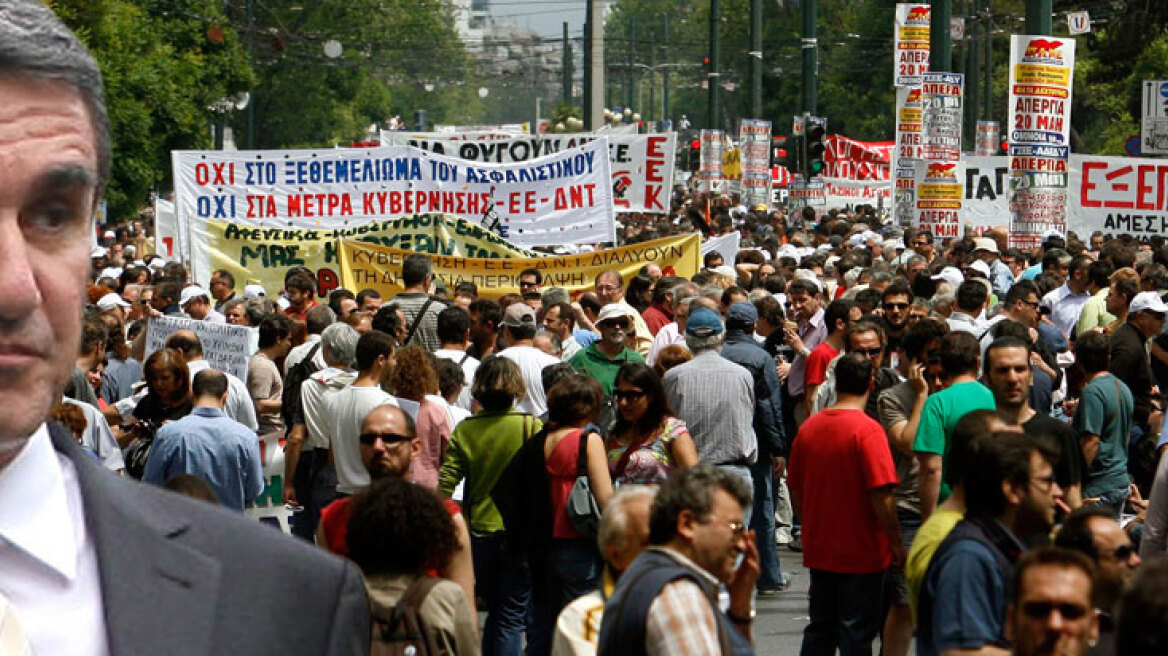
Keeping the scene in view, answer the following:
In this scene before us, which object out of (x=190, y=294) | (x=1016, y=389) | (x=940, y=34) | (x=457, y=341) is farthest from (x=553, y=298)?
(x=940, y=34)

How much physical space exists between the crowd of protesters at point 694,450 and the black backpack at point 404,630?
1.5 inches

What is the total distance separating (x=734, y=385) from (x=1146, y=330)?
303 centimetres

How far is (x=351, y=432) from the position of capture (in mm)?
7801

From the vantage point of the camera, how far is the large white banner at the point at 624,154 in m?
19.3

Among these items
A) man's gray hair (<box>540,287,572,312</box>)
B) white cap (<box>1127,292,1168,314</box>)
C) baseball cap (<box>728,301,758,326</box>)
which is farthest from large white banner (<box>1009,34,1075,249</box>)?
baseball cap (<box>728,301,758,326</box>)

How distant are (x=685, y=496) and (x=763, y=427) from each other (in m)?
5.24

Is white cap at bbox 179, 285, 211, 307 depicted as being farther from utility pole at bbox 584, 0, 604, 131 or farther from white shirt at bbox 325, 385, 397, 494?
utility pole at bbox 584, 0, 604, 131

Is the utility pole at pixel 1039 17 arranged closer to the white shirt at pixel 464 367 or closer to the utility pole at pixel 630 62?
the white shirt at pixel 464 367

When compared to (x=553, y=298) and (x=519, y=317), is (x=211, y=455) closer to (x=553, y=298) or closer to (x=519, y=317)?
(x=519, y=317)

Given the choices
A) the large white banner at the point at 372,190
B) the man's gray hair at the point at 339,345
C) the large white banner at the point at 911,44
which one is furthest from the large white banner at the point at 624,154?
the man's gray hair at the point at 339,345

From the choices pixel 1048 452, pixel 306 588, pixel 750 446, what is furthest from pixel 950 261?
pixel 306 588

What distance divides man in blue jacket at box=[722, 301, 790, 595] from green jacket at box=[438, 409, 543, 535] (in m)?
2.43

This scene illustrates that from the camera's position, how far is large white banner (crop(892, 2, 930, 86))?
2206cm

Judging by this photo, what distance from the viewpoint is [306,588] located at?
4.19 feet
